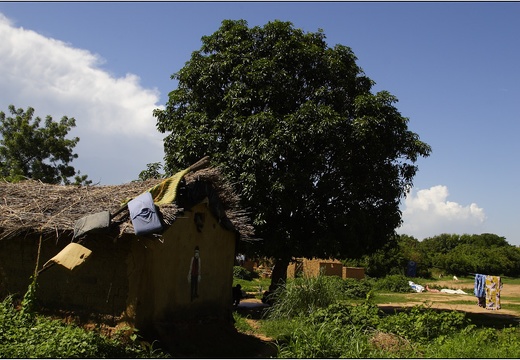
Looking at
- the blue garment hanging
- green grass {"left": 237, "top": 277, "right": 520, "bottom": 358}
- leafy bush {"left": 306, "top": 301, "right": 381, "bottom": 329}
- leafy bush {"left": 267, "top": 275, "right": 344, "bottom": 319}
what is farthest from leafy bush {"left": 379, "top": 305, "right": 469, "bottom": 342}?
the blue garment hanging

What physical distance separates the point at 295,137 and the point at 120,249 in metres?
6.83

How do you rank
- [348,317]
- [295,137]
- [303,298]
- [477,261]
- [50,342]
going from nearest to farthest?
1. [50,342]
2. [348,317]
3. [303,298]
4. [295,137]
5. [477,261]

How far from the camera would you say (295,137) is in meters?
13.9

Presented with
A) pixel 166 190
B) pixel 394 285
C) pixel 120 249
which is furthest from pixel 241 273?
pixel 120 249

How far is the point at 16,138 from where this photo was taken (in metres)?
27.0

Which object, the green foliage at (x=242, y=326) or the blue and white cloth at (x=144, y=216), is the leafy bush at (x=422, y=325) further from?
the blue and white cloth at (x=144, y=216)

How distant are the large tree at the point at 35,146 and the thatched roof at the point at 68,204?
17.2 m

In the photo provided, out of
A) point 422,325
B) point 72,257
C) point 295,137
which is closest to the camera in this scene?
point 72,257

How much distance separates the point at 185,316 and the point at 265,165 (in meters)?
5.99

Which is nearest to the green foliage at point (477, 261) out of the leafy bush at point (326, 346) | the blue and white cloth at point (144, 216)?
the leafy bush at point (326, 346)

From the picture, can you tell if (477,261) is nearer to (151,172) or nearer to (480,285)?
(480,285)

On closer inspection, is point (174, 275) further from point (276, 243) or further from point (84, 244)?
point (276, 243)

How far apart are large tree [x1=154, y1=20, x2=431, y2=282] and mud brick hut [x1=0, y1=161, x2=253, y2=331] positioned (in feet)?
12.0

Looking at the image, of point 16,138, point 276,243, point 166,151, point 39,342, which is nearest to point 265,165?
point 276,243
